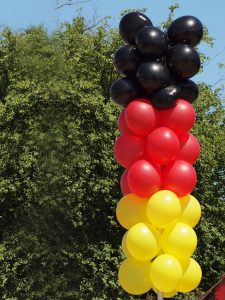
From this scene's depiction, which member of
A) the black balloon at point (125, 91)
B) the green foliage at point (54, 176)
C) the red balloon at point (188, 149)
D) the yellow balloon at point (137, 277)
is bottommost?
the green foliage at point (54, 176)

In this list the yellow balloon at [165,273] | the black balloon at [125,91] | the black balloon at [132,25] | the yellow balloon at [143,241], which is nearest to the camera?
the yellow balloon at [165,273]

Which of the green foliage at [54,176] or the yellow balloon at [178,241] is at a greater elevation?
the yellow balloon at [178,241]

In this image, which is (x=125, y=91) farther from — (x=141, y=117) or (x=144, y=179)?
(x=144, y=179)

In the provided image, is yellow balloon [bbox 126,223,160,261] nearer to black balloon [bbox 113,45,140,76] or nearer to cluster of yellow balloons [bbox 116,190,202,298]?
cluster of yellow balloons [bbox 116,190,202,298]

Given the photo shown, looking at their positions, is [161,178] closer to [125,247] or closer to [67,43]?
[125,247]

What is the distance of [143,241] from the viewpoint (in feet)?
20.0

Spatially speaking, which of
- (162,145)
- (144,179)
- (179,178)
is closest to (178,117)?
(162,145)

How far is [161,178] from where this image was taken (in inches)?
252

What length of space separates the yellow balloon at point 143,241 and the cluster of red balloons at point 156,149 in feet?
1.24

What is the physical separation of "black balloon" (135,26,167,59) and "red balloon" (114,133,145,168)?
0.93 meters

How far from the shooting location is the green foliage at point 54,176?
14914 mm

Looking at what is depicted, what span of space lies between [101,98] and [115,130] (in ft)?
3.02

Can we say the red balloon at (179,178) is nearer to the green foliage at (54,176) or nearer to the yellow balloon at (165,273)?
the yellow balloon at (165,273)

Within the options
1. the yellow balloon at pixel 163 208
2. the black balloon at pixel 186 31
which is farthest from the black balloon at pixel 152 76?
the yellow balloon at pixel 163 208
